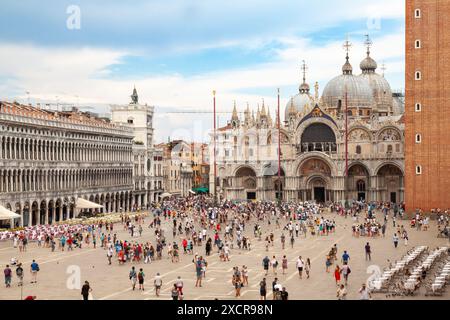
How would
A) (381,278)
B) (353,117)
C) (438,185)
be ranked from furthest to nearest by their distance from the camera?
(353,117), (438,185), (381,278)

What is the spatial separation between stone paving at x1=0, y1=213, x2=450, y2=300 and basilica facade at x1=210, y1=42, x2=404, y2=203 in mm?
36224

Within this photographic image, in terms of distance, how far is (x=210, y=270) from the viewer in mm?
35562

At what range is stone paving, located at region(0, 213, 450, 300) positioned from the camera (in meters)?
29.0

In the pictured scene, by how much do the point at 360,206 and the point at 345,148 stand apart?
42.2 feet

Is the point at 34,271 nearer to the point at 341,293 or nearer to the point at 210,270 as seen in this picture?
the point at 210,270

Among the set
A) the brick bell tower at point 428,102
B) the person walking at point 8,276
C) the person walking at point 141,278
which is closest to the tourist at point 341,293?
the person walking at point 141,278

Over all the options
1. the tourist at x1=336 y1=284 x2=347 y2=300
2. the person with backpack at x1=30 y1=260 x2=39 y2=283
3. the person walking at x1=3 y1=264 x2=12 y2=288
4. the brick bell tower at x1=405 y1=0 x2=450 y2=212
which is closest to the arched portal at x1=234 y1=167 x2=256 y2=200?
the brick bell tower at x1=405 y1=0 x2=450 y2=212

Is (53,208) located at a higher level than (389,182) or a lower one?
lower

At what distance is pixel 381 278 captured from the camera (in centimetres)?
2967

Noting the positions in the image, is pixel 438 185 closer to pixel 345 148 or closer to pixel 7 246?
pixel 345 148

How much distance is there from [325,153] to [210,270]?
58141mm

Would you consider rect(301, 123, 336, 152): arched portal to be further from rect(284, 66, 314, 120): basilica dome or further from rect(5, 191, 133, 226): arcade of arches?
rect(5, 191, 133, 226): arcade of arches

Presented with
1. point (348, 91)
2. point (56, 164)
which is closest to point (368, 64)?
point (348, 91)
